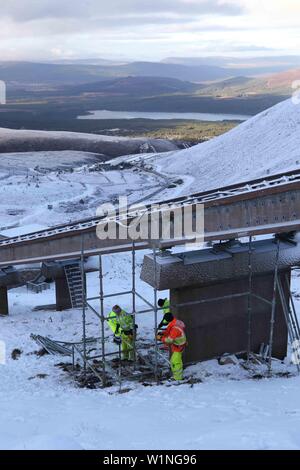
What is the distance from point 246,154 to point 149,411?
142 feet

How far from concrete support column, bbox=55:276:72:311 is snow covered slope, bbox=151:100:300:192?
24610 millimetres

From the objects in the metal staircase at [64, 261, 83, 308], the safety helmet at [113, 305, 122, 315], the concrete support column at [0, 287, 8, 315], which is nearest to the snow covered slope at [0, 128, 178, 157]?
the metal staircase at [64, 261, 83, 308]

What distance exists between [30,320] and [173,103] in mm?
164474

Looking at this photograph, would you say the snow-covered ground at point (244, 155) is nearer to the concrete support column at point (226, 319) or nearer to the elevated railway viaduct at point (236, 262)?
the elevated railway viaduct at point (236, 262)

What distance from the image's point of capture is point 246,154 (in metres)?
49.8

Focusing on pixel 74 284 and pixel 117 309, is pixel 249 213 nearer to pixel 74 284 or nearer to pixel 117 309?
pixel 117 309

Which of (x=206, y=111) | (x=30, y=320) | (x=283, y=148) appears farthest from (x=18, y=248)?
(x=206, y=111)

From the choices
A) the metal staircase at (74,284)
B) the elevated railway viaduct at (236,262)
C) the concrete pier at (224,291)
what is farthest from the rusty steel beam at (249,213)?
the metal staircase at (74,284)

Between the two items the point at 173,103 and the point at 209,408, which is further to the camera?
the point at 173,103

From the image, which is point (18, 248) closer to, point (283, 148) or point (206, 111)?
point (283, 148)

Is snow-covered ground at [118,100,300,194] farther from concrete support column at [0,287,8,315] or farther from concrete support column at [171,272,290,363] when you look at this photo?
concrete support column at [171,272,290,363]

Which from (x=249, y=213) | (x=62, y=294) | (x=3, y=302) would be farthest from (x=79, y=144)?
(x=249, y=213)

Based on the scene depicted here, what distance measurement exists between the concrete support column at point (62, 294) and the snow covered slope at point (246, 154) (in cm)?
2461

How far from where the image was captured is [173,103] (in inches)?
6836
